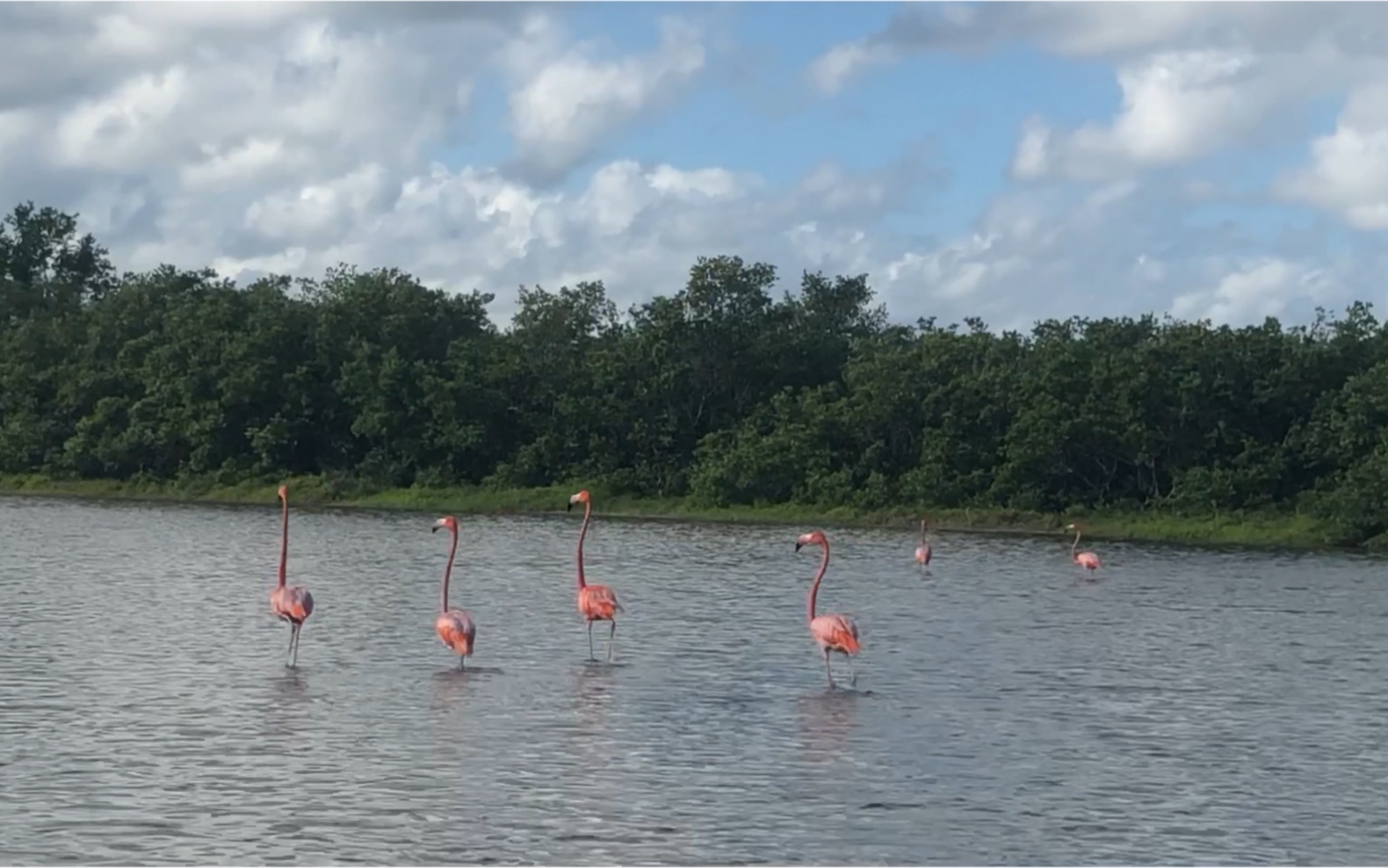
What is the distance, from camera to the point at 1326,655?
23234 millimetres

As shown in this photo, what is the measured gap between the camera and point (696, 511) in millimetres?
53250

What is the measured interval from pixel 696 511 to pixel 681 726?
36.7 meters

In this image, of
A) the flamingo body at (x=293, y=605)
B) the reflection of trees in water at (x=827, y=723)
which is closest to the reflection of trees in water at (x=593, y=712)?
the reflection of trees in water at (x=827, y=723)

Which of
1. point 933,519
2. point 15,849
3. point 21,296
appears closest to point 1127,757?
point 15,849

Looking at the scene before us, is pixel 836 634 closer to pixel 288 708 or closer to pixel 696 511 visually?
pixel 288 708

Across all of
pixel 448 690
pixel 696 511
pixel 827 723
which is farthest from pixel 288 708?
pixel 696 511

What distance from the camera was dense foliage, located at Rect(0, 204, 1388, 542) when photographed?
49562 mm

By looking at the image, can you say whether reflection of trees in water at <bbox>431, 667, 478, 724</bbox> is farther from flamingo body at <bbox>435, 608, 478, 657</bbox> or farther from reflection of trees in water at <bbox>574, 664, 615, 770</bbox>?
reflection of trees in water at <bbox>574, 664, 615, 770</bbox>

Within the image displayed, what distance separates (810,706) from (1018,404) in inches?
1361

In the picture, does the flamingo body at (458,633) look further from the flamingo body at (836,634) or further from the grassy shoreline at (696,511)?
the grassy shoreline at (696,511)

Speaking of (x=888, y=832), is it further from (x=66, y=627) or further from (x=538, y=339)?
(x=538, y=339)

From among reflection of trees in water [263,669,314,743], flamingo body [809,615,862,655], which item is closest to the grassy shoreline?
flamingo body [809,615,862,655]

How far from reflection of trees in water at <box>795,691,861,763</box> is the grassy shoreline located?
28587mm

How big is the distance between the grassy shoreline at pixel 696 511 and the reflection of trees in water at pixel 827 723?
28587mm
